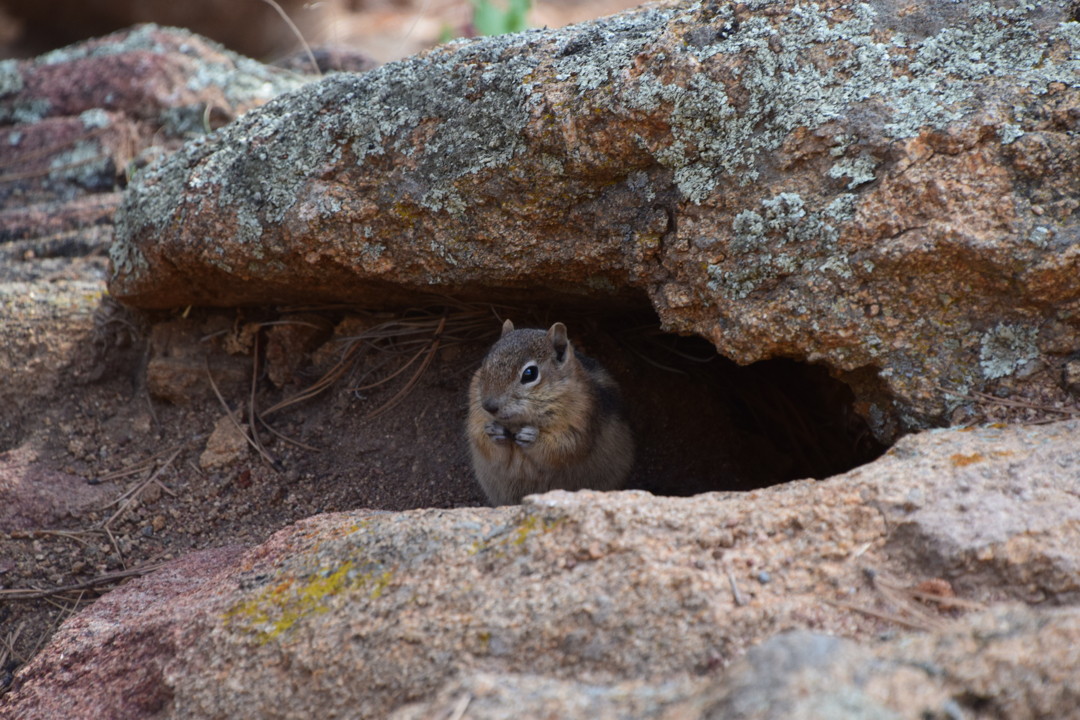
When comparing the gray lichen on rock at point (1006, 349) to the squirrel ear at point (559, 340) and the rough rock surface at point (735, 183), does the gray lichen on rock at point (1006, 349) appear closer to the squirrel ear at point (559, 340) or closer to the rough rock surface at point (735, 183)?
the rough rock surface at point (735, 183)

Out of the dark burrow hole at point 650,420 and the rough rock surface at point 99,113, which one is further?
the rough rock surface at point 99,113

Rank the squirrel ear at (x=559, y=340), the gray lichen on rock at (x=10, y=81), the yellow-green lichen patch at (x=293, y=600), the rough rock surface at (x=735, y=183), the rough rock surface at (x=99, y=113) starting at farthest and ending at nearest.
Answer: the gray lichen on rock at (x=10, y=81), the rough rock surface at (x=99, y=113), the squirrel ear at (x=559, y=340), the rough rock surface at (x=735, y=183), the yellow-green lichen patch at (x=293, y=600)

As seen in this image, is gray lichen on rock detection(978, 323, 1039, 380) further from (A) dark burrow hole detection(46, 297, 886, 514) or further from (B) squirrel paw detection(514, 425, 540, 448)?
(B) squirrel paw detection(514, 425, 540, 448)

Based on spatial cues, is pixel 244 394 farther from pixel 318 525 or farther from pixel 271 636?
pixel 271 636

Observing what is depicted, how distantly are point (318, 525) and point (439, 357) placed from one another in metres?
1.93

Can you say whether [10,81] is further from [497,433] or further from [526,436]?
[526,436]

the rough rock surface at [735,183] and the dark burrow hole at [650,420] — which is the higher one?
the rough rock surface at [735,183]

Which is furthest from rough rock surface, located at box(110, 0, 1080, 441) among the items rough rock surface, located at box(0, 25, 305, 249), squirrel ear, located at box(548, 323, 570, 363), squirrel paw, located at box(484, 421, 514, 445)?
rough rock surface, located at box(0, 25, 305, 249)

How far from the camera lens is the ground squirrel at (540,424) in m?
3.59

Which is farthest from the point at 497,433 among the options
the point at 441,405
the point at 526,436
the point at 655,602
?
the point at 655,602

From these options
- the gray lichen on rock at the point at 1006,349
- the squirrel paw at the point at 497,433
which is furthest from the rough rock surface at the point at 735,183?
the squirrel paw at the point at 497,433

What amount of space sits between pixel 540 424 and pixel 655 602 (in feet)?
6.14

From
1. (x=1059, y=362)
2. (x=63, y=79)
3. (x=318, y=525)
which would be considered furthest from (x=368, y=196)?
(x=63, y=79)

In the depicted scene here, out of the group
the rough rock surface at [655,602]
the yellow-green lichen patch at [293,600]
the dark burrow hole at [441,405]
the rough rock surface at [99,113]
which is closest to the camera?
the rough rock surface at [655,602]
